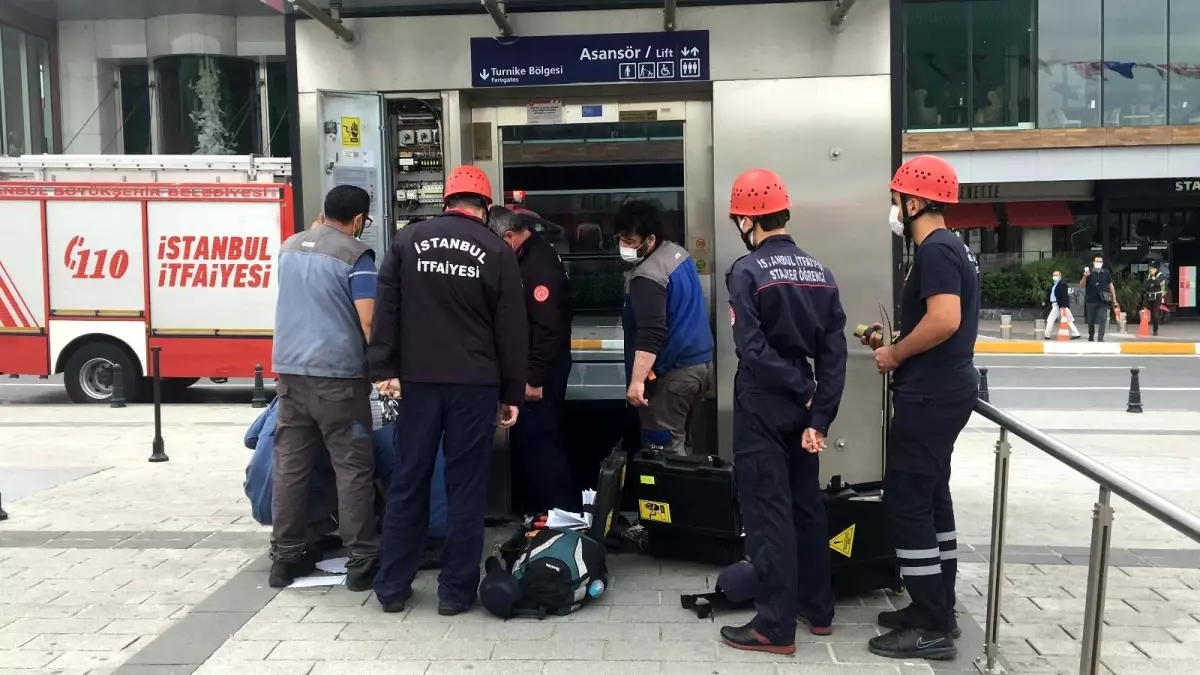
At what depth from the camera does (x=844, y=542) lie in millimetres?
4406

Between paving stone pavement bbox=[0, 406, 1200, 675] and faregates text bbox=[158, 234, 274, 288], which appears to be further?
faregates text bbox=[158, 234, 274, 288]

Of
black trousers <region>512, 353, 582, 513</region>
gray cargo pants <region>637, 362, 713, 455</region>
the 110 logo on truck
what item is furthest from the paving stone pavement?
the 110 logo on truck

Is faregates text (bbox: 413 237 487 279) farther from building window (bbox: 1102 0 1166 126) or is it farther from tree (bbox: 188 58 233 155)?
building window (bbox: 1102 0 1166 126)

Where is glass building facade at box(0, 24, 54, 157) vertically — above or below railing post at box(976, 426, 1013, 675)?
above

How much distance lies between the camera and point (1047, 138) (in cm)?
2498

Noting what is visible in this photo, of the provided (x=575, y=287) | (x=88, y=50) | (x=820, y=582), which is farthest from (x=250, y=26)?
(x=820, y=582)

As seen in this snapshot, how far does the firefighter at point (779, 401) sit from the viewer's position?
3.88 metres

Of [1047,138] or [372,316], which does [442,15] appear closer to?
[372,316]

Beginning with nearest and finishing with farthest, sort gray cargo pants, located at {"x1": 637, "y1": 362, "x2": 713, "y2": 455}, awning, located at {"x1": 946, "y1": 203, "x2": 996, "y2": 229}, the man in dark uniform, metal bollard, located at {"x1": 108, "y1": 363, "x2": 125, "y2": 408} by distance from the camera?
1. gray cargo pants, located at {"x1": 637, "y1": 362, "x2": 713, "y2": 455}
2. the man in dark uniform
3. metal bollard, located at {"x1": 108, "y1": 363, "x2": 125, "y2": 408}
4. awning, located at {"x1": 946, "y1": 203, "x2": 996, "y2": 229}

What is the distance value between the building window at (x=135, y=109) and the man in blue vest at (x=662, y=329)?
69.1ft

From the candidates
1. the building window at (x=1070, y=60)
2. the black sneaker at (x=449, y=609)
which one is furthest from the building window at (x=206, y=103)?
the building window at (x=1070, y=60)

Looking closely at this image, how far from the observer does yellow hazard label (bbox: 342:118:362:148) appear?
5.81 m

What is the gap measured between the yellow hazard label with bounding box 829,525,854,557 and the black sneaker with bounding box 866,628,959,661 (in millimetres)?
559

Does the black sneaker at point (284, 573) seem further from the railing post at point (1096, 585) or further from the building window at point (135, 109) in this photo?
the building window at point (135, 109)
